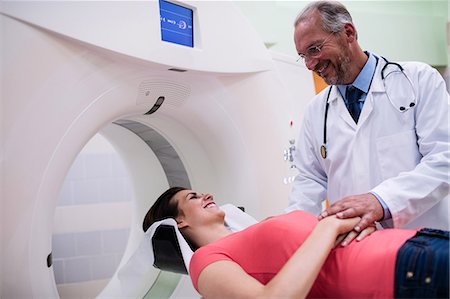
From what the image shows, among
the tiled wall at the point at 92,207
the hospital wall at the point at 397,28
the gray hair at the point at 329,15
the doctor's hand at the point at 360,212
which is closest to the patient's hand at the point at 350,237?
the doctor's hand at the point at 360,212

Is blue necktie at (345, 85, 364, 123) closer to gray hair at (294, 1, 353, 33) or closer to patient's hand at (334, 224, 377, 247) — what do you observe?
gray hair at (294, 1, 353, 33)

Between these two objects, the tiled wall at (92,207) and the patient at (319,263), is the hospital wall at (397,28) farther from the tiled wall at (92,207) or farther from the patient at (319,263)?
the patient at (319,263)

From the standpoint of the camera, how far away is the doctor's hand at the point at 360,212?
1.07m

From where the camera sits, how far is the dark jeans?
0.87m

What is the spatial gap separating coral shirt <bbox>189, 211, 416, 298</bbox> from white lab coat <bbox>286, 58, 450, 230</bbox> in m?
0.23

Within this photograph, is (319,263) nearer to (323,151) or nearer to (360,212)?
(360,212)

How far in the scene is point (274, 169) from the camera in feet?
6.57

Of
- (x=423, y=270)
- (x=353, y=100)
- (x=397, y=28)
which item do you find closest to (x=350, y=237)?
(x=423, y=270)

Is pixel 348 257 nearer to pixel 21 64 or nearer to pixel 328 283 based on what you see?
pixel 328 283

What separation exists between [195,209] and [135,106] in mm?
462

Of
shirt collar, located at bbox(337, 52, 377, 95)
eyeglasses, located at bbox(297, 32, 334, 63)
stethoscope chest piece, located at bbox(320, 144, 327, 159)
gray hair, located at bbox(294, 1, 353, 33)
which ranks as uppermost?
gray hair, located at bbox(294, 1, 353, 33)

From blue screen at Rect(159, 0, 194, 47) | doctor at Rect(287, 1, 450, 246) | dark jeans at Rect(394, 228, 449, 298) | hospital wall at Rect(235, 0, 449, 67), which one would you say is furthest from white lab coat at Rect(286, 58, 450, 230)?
hospital wall at Rect(235, 0, 449, 67)

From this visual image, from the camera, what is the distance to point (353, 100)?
146cm

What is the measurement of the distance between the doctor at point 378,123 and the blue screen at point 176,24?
1.43 feet
